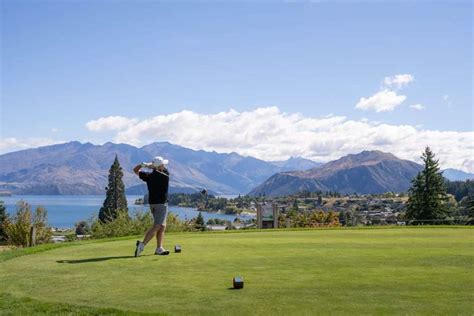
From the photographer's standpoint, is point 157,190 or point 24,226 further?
point 24,226

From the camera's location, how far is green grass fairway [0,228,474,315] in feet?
21.5

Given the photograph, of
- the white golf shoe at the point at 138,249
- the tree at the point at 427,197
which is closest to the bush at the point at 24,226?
the white golf shoe at the point at 138,249

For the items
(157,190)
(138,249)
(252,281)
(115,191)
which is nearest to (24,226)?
(157,190)

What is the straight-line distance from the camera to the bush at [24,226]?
25875 mm

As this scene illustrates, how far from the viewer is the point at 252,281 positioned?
820 centimetres

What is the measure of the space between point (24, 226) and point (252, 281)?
2089 cm

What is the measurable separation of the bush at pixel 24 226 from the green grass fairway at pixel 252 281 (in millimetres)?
14261

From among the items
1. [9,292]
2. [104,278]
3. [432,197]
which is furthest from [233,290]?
[432,197]

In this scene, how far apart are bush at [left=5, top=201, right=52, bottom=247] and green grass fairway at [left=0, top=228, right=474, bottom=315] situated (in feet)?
46.8

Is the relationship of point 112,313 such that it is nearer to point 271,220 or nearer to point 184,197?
point 271,220

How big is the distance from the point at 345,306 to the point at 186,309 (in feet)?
6.39

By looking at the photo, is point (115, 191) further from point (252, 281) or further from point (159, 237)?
point (252, 281)

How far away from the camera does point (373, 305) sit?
6508 millimetres

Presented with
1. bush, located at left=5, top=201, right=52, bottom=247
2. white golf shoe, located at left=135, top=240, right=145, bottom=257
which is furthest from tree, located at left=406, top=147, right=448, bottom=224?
white golf shoe, located at left=135, top=240, right=145, bottom=257
